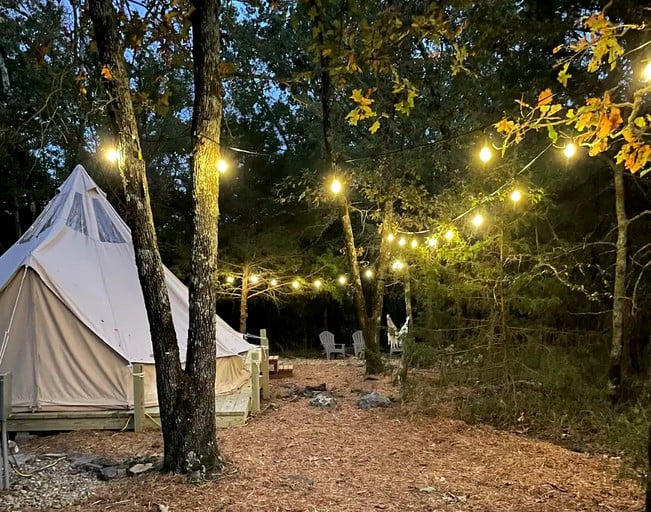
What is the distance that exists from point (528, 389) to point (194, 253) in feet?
13.3

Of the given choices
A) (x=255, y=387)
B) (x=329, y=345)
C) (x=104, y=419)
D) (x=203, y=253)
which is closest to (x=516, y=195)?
(x=203, y=253)

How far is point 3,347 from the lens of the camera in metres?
5.64

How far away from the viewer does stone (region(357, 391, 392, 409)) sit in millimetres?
6430

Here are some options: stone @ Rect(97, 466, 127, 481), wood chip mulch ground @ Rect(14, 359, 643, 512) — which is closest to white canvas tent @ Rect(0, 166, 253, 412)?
wood chip mulch ground @ Rect(14, 359, 643, 512)

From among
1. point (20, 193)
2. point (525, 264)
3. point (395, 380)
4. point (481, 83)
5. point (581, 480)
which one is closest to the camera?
point (581, 480)

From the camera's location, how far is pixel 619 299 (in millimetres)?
5340

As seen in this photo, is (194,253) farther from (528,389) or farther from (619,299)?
(619,299)

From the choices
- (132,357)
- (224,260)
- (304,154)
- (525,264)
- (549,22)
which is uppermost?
(304,154)

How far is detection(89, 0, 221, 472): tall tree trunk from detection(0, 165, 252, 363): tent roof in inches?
91.6

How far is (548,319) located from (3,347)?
6809 mm

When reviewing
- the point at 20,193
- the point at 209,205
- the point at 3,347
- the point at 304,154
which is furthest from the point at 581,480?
the point at 20,193

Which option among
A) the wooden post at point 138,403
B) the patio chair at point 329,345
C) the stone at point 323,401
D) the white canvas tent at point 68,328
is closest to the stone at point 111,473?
the wooden post at point 138,403

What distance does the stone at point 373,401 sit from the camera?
6430mm

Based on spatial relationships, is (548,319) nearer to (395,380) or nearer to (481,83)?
(395,380)
